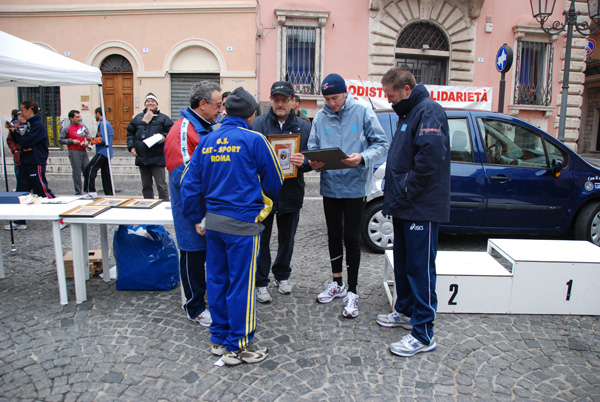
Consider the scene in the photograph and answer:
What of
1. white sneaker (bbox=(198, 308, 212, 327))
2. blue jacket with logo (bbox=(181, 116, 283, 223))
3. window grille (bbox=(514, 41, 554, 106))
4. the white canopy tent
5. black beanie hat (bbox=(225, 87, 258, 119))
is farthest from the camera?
window grille (bbox=(514, 41, 554, 106))

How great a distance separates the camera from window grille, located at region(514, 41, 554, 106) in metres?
15.5

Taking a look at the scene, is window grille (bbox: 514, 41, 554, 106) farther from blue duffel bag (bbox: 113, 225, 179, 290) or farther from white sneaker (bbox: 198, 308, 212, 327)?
white sneaker (bbox: 198, 308, 212, 327)

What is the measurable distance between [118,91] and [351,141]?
556 inches

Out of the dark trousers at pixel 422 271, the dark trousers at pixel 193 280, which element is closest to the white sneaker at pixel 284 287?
the dark trousers at pixel 193 280

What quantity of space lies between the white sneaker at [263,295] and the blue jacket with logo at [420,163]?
4.57 feet

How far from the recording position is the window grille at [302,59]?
14844 millimetres

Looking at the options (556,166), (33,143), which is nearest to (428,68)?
(556,166)

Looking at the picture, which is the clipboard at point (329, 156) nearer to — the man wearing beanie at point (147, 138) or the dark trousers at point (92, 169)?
the man wearing beanie at point (147, 138)

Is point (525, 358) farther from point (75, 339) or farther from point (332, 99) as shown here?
point (75, 339)

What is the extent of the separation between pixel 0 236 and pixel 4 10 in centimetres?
1310

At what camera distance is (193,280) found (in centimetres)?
334

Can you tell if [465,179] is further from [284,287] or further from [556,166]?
[284,287]

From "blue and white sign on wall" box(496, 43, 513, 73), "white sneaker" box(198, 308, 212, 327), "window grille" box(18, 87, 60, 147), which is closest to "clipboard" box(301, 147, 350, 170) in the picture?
"white sneaker" box(198, 308, 212, 327)

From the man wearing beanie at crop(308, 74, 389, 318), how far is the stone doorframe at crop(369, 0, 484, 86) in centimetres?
1192
